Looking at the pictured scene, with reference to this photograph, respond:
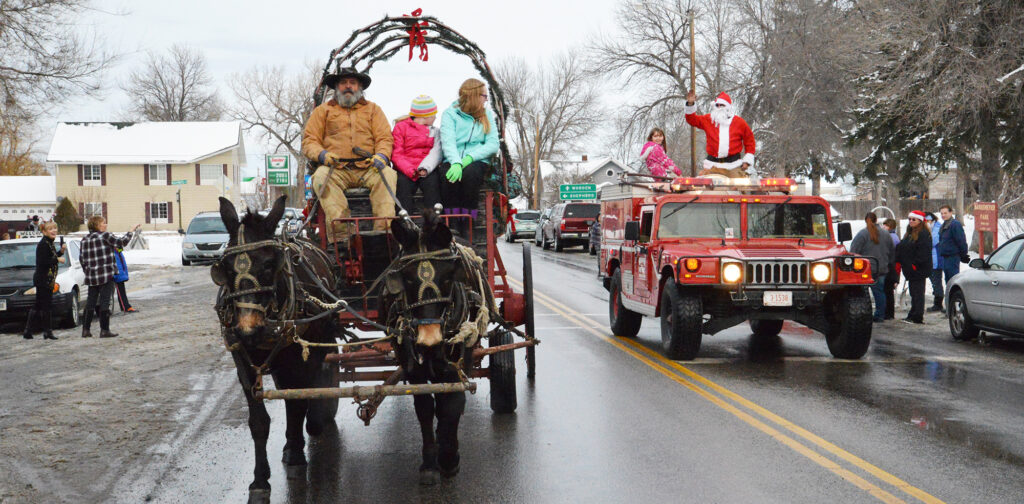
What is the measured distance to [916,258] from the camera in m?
15.4

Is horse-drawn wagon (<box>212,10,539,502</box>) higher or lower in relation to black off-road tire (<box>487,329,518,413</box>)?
higher

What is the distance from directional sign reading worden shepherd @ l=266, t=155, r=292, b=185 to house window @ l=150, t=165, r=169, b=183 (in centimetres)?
2729

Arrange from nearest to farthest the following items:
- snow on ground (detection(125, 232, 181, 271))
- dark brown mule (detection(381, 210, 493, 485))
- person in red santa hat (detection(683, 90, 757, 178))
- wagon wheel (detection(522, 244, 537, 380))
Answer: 1. dark brown mule (detection(381, 210, 493, 485))
2. wagon wheel (detection(522, 244, 537, 380))
3. person in red santa hat (detection(683, 90, 757, 178))
4. snow on ground (detection(125, 232, 181, 271))

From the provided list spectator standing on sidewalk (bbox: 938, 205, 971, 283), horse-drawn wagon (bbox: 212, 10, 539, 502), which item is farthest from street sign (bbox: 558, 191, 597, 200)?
horse-drawn wagon (bbox: 212, 10, 539, 502)

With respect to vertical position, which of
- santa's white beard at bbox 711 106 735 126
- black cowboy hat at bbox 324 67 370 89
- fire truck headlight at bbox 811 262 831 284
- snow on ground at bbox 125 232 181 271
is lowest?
snow on ground at bbox 125 232 181 271

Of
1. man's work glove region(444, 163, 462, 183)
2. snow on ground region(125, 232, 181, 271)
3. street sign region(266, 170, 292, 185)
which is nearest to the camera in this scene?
man's work glove region(444, 163, 462, 183)

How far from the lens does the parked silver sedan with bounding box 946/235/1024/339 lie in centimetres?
1180

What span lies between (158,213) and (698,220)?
6185cm

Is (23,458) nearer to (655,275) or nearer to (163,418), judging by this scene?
(163,418)

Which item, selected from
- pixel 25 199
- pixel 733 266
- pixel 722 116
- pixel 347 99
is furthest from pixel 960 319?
pixel 25 199

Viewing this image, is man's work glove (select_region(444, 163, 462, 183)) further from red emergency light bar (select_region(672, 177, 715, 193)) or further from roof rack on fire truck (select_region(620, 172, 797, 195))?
red emergency light bar (select_region(672, 177, 715, 193))

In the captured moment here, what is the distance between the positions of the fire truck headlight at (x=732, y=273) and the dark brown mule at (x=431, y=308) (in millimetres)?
5122

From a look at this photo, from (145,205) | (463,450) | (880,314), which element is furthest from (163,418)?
(145,205)

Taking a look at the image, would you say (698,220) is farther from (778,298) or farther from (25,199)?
(25,199)
